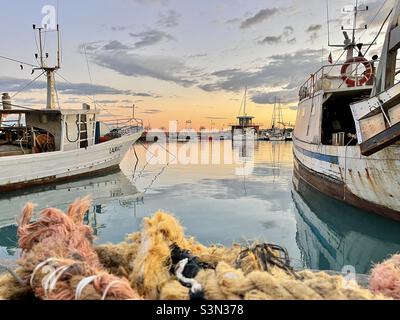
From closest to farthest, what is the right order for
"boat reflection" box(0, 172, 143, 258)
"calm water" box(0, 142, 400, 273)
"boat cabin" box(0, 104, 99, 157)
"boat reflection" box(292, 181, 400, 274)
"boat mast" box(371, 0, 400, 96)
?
"boat reflection" box(292, 181, 400, 274) < "calm water" box(0, 142, 400, 273) < "boat reflection" box(0, 172, 143, 258) < "boat mast" box(371, 0, 400, 96) < "boat cabin" box(0, 104, 99, 157)

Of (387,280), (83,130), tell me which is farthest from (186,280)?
(83,130)

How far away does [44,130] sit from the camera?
1834 cm

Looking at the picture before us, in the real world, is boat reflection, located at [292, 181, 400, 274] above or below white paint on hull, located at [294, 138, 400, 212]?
below

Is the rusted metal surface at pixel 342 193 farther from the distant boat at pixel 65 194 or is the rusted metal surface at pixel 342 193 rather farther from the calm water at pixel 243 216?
the distant boat at pixel 65 194

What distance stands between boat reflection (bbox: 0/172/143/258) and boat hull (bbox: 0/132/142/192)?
0.46m

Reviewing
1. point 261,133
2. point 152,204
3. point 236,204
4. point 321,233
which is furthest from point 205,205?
point 261,133

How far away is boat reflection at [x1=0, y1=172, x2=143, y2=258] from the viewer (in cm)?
864

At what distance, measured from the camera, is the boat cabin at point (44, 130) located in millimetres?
16516

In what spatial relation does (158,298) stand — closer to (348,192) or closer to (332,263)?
(332,263)

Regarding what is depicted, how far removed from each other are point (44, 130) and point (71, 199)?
712cm

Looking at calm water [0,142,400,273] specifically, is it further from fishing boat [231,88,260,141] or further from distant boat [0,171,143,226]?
fishing boat [231,88,260,141]

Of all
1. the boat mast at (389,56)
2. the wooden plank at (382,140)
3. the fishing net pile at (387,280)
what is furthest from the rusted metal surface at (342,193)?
the fishing net pile at (387,280)

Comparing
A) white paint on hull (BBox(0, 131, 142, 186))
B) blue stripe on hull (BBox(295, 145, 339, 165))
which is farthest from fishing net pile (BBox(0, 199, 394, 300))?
white paint on hull (BBox(0, 131, 142, 186))

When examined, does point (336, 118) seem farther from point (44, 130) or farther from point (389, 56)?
point (44, 130)
